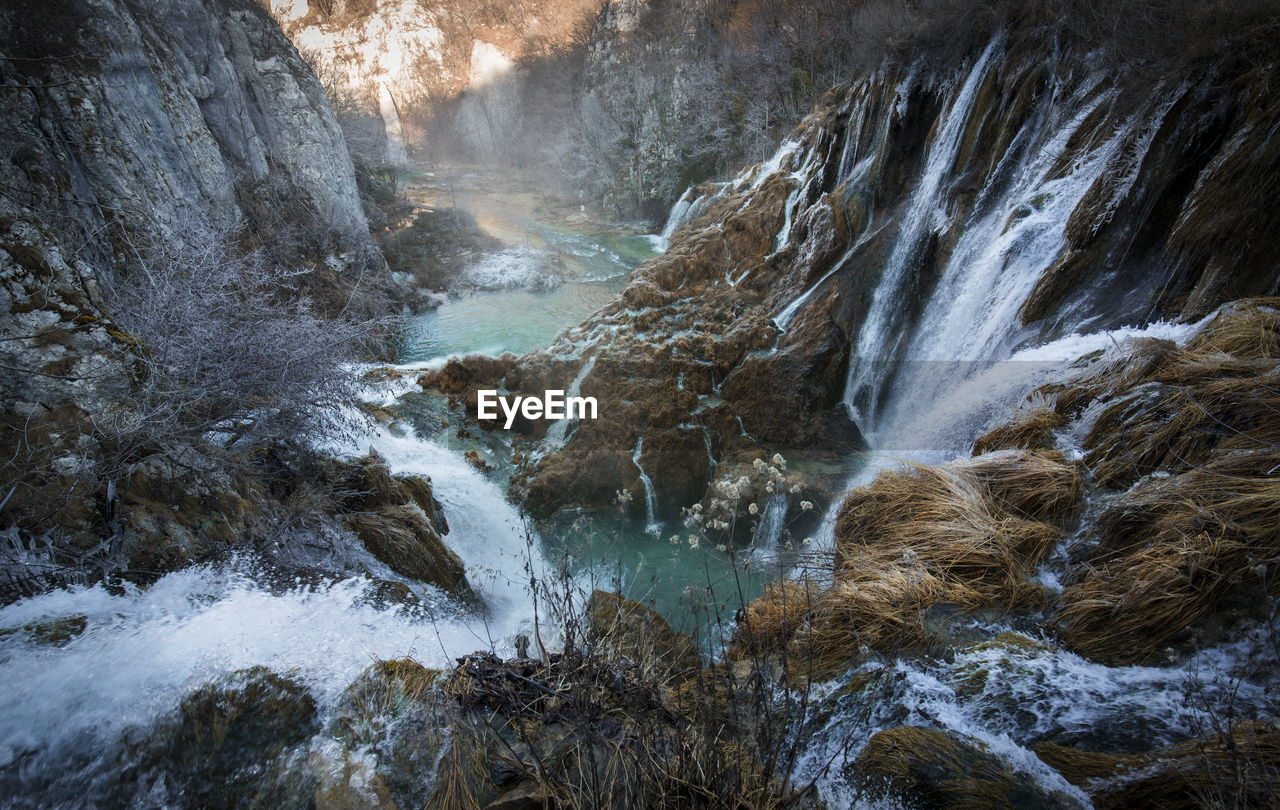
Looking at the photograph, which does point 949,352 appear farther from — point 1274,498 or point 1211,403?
point 1274,498

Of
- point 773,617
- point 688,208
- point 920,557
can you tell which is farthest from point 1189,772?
point 688,208

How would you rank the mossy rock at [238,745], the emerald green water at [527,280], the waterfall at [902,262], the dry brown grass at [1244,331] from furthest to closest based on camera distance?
the emerald green water at [527,280] < the waterfall at [902,262] < the dry brown grass at [1244,331] < the mossy rock at [238,745]

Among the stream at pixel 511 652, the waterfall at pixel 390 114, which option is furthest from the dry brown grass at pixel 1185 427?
the waterfall at pixel 390 114

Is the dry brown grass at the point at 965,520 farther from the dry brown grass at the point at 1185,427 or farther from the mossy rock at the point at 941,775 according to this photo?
the mossy rock at the point at 941,775

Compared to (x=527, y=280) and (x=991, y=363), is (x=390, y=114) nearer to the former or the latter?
(x=527, y=280)

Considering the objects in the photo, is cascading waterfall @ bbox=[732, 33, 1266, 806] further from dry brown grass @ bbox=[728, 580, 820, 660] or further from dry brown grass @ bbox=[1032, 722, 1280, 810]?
dry brown grass @ bbox=[728, 580, 820, 660]

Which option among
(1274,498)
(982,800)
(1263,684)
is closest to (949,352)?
(1274,498)
